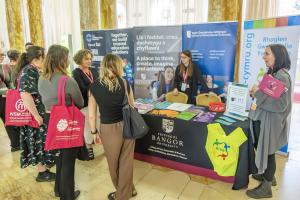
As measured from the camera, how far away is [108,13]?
18.9 ft

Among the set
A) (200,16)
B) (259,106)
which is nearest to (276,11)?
(200,16)

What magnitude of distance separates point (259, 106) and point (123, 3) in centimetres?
602

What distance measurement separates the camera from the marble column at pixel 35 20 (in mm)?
7189

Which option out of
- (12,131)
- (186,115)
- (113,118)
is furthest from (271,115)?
(12,131)

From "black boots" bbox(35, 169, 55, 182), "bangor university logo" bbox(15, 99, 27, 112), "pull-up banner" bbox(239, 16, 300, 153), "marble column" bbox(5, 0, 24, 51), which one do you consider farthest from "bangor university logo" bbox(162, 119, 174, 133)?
"marble column" bbox(5, 0, 24, 51)

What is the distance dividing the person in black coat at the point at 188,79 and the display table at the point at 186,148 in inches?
41.0

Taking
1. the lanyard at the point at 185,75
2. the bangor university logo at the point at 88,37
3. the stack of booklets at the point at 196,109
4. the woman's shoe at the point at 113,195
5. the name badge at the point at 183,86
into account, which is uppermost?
the bangor university logo at the point at 88,37

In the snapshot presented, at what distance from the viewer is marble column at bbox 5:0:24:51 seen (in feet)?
25.1

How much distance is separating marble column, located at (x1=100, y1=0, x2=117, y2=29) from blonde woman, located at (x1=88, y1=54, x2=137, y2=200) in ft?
13.2

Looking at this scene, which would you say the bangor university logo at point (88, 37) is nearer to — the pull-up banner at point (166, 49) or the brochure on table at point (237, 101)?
the pull-up banner at point (166, 49)

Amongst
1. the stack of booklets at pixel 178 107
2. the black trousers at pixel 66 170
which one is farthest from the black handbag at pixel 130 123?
the stack of booklets at pixel 178 107

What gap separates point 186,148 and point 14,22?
24.1 ft

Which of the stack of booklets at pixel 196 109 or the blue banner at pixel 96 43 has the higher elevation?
the blue banner at pixel 96 43

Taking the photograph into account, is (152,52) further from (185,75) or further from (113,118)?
(113,118)
